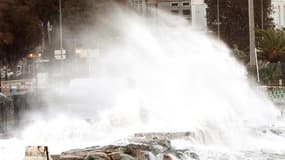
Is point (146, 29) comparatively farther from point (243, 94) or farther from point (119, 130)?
point (119, 130)

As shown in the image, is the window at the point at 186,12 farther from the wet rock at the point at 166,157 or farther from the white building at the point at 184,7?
the wet rock at the point at 166,157

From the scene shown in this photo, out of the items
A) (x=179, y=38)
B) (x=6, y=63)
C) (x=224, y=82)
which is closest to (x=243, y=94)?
(x=224, y=82)

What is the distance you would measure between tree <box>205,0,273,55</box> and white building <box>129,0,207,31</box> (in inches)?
84.3

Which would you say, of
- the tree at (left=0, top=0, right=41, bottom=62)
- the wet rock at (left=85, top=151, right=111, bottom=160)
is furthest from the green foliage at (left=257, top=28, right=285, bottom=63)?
the wet rock at (left=85, top=151, right=111, bottom=160)

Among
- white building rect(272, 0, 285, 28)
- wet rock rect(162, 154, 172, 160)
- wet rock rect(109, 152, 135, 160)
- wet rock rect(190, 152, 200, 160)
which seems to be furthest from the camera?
white building rect(272, 0, 285, 28)

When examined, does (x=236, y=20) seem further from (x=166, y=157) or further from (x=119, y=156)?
(x=119, y=156)

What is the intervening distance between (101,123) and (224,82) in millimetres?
8295

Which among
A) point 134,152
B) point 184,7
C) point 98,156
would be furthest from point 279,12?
point 98,156

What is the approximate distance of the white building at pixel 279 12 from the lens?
64500 mm

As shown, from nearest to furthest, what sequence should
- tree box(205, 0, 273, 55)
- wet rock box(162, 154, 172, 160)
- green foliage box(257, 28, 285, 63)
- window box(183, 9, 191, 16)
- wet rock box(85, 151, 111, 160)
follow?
wet rock box(85, 151, 111, 160), wet rock box(162, 154, 172, 160), green foliage box(257, 28, 285, 63), tree box(205, 0, 273, 55), window box(183, 9, 191, 16)

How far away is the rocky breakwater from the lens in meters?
16.1

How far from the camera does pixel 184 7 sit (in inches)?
4203

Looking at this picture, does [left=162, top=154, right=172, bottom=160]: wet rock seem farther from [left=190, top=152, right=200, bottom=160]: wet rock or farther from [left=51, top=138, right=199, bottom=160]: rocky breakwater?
[left=190, top=152, right=200, bottom=160]: wet rock

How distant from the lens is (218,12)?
56.6 m
